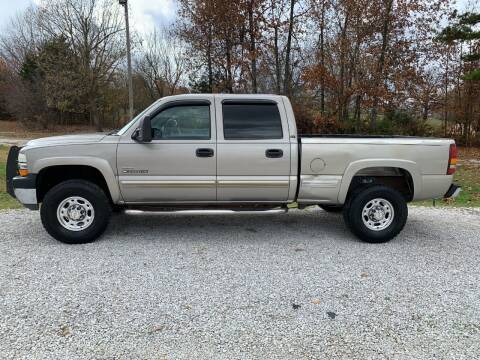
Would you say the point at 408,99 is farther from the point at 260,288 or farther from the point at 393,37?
the point at 260,288

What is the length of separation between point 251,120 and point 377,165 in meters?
1.73

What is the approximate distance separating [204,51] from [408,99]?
10878 millimetres

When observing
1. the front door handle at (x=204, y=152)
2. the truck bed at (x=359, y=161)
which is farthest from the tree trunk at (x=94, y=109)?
the truck bed at (x=359, y=161)

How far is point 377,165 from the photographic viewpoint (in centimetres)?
471

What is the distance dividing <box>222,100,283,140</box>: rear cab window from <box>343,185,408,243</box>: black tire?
4.37ft

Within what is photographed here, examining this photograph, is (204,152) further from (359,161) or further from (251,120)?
(359,161)

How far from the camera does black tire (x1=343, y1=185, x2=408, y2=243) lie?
4.76 m

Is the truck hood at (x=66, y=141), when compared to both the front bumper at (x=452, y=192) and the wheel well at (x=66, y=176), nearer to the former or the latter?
the wheel well at (x=66, y=176)

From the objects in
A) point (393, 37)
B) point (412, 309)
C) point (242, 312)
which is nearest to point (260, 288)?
point (242, 312)

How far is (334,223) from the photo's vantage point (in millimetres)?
5809

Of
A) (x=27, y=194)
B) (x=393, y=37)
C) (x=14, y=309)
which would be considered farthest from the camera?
(x=393, y=37)

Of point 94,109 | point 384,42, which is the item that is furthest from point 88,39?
point 384,42

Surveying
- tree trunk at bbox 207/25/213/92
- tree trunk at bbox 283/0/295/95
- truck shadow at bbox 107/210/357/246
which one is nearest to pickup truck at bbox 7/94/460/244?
truck shadow at bbox 107/210/357/246

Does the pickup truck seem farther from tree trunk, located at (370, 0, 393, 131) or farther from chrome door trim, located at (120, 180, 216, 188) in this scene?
tree trunk, located at (370, 0, 393, 131)
